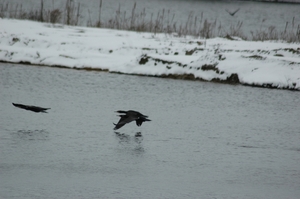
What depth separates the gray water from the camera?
6121 mm

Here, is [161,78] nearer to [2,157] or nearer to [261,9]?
[2,157]

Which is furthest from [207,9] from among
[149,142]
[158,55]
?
[149,142]

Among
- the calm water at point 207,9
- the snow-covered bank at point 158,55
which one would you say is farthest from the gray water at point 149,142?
the calm water at point 207,9

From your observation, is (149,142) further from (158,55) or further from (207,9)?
(207,9)

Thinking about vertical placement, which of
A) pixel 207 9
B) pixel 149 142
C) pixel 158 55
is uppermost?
pixel 207 9

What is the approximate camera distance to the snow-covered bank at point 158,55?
14.4 m

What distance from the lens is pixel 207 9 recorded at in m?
38.9

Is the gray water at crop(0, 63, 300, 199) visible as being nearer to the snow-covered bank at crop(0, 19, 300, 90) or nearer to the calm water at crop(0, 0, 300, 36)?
the snow-covered bank at crop(0, 19, 300, 90)

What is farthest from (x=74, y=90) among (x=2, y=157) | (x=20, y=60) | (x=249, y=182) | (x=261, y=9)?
(x=261, y=9)

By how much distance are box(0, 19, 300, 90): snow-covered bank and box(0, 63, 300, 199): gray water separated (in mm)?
1056

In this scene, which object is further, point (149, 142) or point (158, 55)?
point (158, 55)

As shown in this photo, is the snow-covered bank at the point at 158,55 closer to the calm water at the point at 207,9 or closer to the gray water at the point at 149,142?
the gray water at the point at 149,142

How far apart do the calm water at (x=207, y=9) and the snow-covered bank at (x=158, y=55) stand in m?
8.97

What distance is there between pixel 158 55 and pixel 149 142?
7.62 metres
